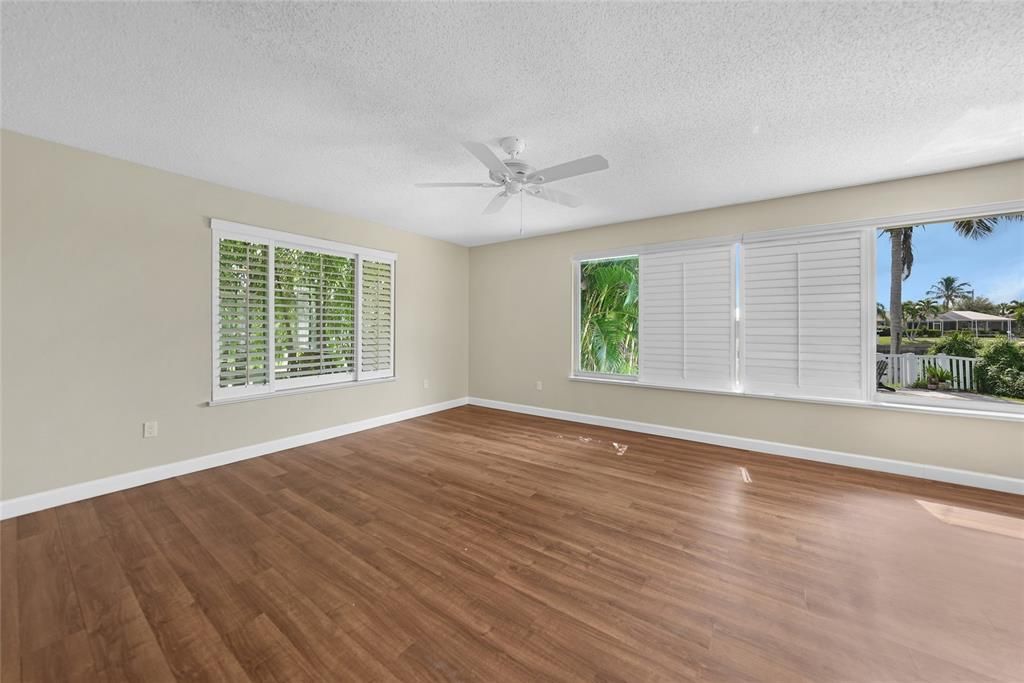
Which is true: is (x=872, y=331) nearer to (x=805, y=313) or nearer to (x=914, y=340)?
(x=914, y=340)

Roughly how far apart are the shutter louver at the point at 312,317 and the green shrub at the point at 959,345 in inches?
225

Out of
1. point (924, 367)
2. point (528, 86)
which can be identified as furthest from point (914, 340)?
point (528, 86)

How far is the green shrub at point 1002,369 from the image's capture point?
291cm

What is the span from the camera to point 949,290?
3.13 m

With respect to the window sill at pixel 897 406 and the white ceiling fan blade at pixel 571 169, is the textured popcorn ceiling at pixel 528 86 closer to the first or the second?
the white ceiling fan blade at pixel 571 169

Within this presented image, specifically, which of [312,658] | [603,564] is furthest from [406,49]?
[603,564]

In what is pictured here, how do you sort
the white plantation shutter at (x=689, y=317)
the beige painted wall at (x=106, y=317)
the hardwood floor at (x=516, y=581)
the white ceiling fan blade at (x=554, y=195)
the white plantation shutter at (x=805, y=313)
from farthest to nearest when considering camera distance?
the white plantation shutter at (x=689, y=317) < the white plantation shutter at (x=805, y=313) < the white ceiling fan blade at (x=554, y=195) < the beige painted wall at (x=106, y=317) < the hardwood floor at (x=516, y=581)

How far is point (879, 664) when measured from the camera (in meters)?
1.38

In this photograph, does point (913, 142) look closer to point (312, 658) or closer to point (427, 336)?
point (312, 658)

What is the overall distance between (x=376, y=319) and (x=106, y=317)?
2.35 m

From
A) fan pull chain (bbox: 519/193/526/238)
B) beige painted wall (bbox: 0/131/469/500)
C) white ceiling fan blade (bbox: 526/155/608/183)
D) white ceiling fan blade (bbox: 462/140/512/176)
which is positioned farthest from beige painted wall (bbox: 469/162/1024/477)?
beige painted wall (bbox: 0/131/469/500)

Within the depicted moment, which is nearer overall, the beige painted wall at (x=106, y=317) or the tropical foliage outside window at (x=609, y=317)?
the beige painted wall at (x=106, y=317)

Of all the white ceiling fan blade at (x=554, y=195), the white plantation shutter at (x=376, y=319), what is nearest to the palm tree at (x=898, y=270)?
the white ceiling fan blade at (x=554, y=195)

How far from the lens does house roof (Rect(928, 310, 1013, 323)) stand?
297cm
